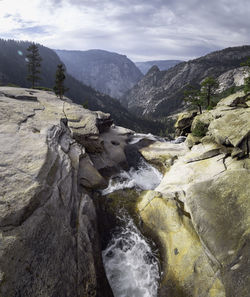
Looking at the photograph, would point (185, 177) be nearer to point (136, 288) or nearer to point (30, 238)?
point (136, 288)

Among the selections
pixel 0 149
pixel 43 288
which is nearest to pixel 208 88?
pixel 0 149

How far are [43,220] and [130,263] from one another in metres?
9.23

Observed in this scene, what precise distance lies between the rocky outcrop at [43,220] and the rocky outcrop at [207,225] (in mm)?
5901

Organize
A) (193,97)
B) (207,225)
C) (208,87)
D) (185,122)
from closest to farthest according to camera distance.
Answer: (207,225) → (208,87) → (193,97) → (185,122)

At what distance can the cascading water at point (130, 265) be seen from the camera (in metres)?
14.0

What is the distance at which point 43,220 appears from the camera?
11680 millimetres

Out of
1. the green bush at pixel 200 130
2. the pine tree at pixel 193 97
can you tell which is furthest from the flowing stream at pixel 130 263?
the pine tree at pixel 193 97

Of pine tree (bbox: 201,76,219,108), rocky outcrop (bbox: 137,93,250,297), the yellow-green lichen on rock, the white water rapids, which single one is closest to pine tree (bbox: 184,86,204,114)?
pine tree (bbox: 201,76,219,108)

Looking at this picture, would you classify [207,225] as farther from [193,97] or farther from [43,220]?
[193,97]

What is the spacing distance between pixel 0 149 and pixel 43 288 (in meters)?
10.7

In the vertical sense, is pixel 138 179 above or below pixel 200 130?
below

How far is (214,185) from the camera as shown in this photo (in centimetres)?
1616

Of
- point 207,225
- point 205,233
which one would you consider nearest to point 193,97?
point 207,225

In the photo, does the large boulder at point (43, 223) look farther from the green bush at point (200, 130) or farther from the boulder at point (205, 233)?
the green bush at point (200, 130)
